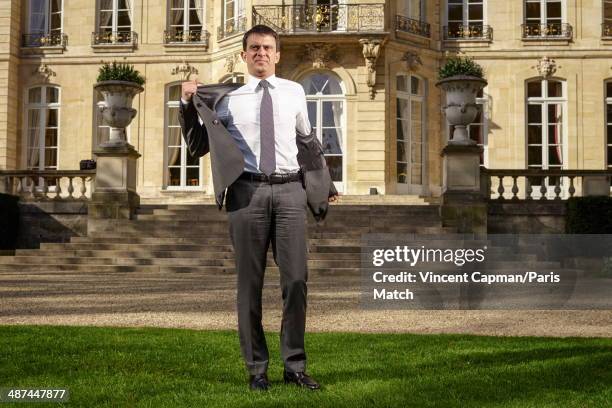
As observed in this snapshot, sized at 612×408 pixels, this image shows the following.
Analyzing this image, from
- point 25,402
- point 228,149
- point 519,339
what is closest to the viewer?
point 25,402

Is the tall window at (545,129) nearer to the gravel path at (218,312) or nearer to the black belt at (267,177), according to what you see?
the gravel path at (218,312)

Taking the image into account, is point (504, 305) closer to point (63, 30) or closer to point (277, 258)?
point (277, 258)

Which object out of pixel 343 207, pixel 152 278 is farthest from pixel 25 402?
pixel 343 207

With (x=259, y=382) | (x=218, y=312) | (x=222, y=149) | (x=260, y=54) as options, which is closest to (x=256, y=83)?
(x=260, y=54)

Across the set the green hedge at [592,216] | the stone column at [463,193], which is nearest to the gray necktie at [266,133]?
the stone column at [463,193]

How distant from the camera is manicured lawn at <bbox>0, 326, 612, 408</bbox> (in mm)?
3689

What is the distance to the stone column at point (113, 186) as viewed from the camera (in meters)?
14.5

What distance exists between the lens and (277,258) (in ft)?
13.0

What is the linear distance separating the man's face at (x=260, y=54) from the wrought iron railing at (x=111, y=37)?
59.6 ft

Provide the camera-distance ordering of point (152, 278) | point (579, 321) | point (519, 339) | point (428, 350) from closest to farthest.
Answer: point (428, 350) < point (519, 339) < point (579, 321) < point (152, 278)

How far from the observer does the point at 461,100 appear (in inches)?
550

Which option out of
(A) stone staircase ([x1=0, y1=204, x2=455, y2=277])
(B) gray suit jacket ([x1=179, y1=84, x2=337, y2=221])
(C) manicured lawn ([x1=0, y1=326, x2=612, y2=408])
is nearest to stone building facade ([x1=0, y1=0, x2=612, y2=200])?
(A) stone staircase ([x1=0, y1=204, x2=455, y2=277])

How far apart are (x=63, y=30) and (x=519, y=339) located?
18.4m

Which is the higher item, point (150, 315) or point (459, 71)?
point (459, 71)
